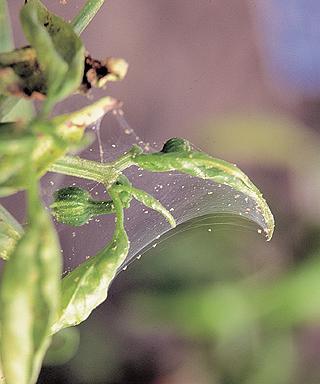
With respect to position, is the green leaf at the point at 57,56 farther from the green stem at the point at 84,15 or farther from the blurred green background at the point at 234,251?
the blurred green background at the point at 234,251

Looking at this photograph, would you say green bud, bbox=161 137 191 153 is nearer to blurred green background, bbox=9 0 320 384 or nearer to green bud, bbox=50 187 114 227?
green bud, bbox=50 187 114 227

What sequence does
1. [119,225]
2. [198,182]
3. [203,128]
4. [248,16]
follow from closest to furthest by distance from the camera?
1. [119,225]
2. [198,182]
3. [203,128]
4. [248,16]

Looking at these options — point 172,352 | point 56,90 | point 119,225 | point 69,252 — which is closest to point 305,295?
point 172,352

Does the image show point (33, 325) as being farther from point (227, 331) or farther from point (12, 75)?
point (227, 331)

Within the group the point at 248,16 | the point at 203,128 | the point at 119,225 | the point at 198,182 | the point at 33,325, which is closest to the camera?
the point at 33,325

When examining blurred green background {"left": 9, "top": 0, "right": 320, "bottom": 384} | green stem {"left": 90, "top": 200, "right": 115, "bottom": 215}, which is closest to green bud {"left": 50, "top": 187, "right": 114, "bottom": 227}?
green stem {"left": 90, "top": 200, "right": 115, "bottom": 215}

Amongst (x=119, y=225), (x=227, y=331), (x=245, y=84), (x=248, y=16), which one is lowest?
(x=227, y=331)
